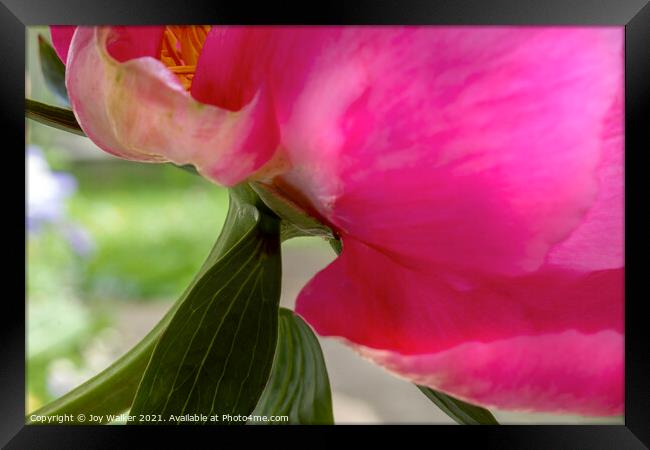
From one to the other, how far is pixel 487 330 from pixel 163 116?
4.8 inches

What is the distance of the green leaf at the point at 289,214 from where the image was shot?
0.26m

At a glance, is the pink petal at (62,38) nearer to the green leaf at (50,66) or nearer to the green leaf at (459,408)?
the green leaf at (50,66)

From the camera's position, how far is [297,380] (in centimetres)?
31

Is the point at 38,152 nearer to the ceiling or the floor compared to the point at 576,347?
nearer to the ceiling

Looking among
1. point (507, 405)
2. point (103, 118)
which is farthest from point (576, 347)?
point (103, 118)

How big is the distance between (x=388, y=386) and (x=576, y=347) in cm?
12

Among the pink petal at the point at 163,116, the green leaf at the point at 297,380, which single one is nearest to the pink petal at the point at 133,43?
the pink petal at the point at 163,116

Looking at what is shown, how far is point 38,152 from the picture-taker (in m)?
0.36

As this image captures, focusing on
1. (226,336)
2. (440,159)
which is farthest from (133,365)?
(440,159)

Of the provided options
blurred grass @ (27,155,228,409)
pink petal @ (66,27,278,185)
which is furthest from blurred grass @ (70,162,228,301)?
pink petal @ (66,27,278,185)

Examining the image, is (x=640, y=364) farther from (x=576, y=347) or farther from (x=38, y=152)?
(x=38, y=152)

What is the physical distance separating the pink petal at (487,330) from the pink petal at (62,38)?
131mm

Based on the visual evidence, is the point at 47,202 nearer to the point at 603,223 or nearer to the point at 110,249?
the point at 110,249

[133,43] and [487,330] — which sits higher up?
[133,43]
